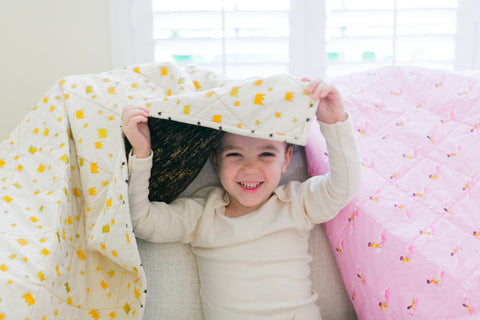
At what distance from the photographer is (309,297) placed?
1.23 metres

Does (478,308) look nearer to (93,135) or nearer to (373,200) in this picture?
(373,200)

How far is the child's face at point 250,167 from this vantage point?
1.19 m

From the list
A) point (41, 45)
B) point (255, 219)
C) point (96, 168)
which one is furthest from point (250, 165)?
point (41, 45)

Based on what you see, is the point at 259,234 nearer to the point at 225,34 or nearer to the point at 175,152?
the point at 175,152

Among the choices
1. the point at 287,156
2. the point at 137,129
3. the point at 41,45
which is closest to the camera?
the point at 137,129

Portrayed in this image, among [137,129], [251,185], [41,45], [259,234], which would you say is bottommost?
[259,234]

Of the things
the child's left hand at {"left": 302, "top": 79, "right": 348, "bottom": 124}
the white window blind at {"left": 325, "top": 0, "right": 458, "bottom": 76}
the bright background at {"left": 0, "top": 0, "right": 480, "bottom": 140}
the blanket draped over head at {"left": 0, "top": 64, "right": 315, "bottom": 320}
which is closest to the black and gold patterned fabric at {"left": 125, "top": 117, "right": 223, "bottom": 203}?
the blanket draped over head at {"left": 0, "top": 64, "right": 315, "bottom": 320}

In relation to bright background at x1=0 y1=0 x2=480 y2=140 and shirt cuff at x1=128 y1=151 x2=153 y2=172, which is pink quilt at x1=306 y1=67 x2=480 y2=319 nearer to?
shirt cuff at x1=128 y1=151 x2=153 y2=172

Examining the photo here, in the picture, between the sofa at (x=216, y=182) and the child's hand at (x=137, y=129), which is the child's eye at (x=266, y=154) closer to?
the sofa at (x=216, y=182)

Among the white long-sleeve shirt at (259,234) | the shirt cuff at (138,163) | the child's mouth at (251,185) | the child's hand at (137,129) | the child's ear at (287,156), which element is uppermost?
the child's hand at (137,129)

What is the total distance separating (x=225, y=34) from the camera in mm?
1998

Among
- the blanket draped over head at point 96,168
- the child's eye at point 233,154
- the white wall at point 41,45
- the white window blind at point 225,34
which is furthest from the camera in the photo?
the white window blind at point 225,34

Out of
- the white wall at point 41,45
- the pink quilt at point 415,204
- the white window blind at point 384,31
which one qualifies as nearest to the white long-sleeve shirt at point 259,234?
the pink quilt at point 415,204

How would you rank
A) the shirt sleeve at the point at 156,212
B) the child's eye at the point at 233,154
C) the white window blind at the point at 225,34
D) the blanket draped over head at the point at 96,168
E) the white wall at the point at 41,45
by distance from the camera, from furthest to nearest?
the white window blind at the point at 225,34 → the white wall at the point at 41,45 → the child's eye at the point at 233,154 → the shirt sleeve at the point at 156,212 → the blanket draped over head at the point at 96,168
